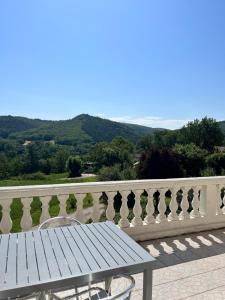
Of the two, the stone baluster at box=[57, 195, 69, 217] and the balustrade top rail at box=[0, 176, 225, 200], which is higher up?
the balustrade top rail at box=[0, 176, 225, 200]

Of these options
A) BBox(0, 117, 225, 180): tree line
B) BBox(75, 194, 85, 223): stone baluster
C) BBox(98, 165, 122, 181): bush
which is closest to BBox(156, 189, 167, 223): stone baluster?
→ BBox(75, 194, 85, 223): stone baluster

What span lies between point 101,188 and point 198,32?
666 cm

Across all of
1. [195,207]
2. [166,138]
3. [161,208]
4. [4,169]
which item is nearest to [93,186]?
[161,208]

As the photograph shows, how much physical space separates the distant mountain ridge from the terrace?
224 ft

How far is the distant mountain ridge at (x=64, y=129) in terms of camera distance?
2894 inches

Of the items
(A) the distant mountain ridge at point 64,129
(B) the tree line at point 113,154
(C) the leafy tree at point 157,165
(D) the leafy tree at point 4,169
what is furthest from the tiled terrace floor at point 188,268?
(A) the distant mountain ridge at point 64,129

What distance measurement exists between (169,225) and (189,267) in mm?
1018

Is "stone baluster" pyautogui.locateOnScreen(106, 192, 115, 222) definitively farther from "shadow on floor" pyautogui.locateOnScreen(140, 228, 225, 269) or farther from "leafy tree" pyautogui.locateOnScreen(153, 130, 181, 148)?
"leafy tree" pyautogui.locateOnScreen(153, 130, 181, 148)

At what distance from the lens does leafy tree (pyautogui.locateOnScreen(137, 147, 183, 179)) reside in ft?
98.1

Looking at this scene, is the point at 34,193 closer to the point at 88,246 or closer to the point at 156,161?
the point at 88,246

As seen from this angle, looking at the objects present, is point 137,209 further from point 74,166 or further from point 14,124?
point 14,124

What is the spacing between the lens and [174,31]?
27.3ft

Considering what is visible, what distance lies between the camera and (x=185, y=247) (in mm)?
3867

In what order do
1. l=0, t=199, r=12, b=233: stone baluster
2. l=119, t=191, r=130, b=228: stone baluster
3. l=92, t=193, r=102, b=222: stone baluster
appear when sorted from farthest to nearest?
l=119, t=191, r=130, b=228: stone baluster → l=92, t=193, r=102, b=222: stone baluster → l=0, t=199, r=12, b=233: stone baluster
